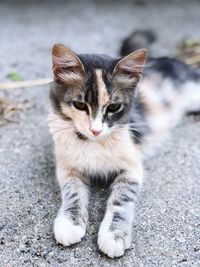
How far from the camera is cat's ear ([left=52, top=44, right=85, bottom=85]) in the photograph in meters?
1.67

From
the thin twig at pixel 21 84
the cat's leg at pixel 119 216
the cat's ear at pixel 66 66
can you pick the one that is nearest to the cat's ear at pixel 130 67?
the cat's ear at pixel 66 66

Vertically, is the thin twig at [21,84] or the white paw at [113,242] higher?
the white paw at [113,242]

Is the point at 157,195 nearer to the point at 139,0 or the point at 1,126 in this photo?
the point at 1,126

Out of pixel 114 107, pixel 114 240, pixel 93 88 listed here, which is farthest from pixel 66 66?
pixel 114 240

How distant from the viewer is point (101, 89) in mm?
1677

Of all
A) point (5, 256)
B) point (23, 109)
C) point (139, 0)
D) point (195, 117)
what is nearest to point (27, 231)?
point (5, 256)

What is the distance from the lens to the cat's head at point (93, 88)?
1.67 metres

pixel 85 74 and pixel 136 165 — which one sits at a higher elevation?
pixel 85 74

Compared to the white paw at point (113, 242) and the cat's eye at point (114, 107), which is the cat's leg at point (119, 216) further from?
the cat's eye at point (114, 107)

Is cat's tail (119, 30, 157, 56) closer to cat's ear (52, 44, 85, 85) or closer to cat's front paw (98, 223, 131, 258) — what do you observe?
cat's ear (52, 44, 85, 85)

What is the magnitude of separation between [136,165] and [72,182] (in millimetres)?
292

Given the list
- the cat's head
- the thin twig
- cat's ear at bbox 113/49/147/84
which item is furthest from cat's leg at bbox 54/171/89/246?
the thin twig

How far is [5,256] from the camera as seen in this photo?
1.53 meters

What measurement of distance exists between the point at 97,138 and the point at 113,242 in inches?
16.4
